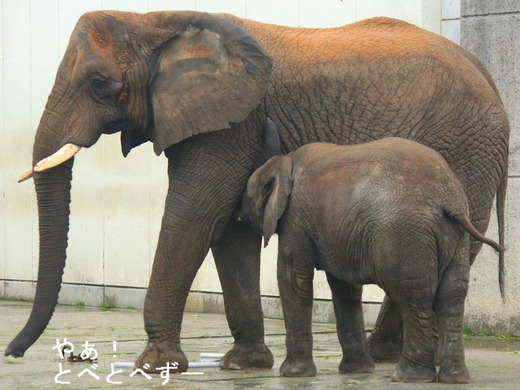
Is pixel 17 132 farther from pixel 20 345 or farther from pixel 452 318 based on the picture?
pixel 452 318

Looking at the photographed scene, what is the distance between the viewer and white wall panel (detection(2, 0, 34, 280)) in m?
16.0

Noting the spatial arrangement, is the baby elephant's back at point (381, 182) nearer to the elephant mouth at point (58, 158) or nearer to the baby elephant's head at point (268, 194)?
the baby elephant's head at point (268, 194)

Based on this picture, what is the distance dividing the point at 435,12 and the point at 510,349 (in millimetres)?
3040

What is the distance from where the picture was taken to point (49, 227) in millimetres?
9055

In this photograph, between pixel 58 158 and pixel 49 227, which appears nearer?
pixel 58 158

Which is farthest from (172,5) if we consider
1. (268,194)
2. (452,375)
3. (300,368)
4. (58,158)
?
(452,375)

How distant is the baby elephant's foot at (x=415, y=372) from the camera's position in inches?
319

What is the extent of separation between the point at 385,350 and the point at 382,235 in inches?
76.9

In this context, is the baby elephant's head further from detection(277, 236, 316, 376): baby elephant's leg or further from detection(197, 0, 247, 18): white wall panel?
detection(197, 0, 247, 18): white wall panel

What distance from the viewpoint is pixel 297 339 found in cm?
853

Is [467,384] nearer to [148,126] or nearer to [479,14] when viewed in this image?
[148,126]

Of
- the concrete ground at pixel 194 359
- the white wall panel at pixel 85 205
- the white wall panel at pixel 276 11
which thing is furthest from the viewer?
Answer: the white wall panel at pixel 85 205

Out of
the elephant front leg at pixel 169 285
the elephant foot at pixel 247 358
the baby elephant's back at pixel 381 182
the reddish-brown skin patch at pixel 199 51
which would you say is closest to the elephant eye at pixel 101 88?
the reddish-brown skin patch at pixel 199 51

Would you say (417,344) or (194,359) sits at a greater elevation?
(417,344)
